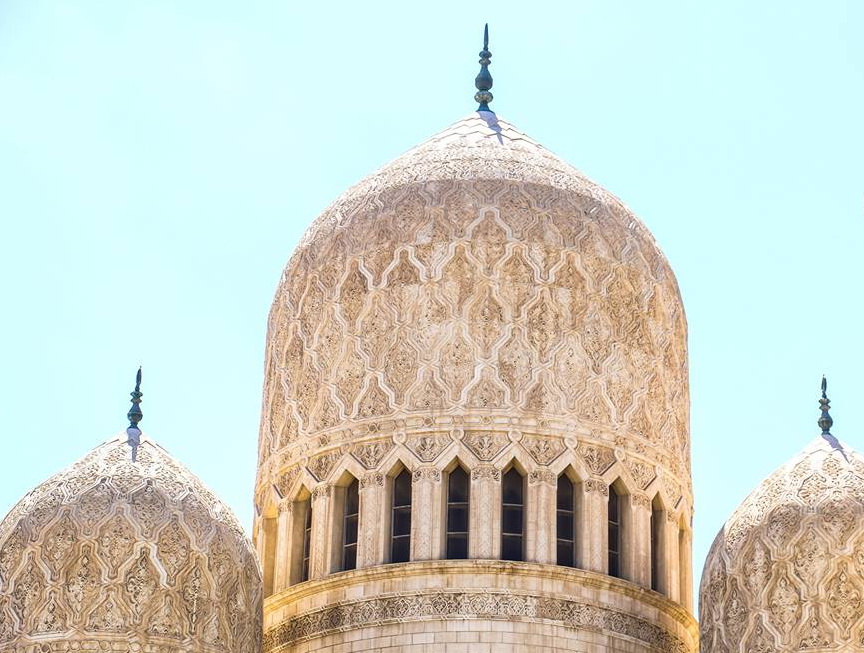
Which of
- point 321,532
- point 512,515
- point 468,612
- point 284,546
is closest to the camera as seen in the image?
point 468,612

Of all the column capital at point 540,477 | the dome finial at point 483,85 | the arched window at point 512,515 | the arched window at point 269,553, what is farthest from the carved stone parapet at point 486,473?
the dome finial at point 483,85

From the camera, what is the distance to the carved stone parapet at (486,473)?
2398cm

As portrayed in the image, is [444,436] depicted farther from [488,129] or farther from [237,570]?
[488,129]

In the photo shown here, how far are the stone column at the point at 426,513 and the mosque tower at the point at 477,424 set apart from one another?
0.02 metres

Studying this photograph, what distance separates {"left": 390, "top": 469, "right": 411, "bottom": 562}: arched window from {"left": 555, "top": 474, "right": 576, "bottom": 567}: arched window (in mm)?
1487

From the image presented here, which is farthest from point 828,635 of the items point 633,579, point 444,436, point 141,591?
point 141,591

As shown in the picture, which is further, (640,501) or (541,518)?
(640,501)

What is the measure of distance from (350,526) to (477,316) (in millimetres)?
2480

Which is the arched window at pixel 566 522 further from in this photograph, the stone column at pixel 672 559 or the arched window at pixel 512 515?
the stone column at pixel 672 559

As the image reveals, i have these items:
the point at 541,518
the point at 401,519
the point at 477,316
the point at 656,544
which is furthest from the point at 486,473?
the point at 656,544

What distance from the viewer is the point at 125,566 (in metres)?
22.6

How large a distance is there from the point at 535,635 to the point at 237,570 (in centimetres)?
292

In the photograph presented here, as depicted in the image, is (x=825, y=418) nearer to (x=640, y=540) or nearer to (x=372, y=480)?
(x=640, y=540)

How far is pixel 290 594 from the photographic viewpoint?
80.0 feet
